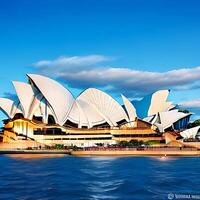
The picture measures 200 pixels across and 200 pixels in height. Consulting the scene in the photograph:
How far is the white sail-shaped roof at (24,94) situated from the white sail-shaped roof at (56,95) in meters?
3.50

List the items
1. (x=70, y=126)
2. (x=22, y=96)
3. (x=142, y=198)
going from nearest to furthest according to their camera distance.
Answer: (x=142, y=198)
(x=22, y=96)
(x=70, y=126)

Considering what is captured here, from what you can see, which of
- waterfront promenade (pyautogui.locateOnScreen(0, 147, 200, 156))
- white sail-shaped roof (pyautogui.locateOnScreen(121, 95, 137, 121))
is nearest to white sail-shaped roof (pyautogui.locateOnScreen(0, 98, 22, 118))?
waterfront promenade (pyautogui.locateOnScreen(0, 147, 200, 156))

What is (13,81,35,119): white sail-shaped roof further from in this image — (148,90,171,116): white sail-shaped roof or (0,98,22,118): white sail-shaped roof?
(148,90,171,116): white sail-shaped roof

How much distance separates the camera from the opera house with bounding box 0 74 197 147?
9556 centimetres

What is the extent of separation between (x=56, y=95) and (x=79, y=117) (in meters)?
12.0

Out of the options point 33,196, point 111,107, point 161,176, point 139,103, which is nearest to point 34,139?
point 111,107

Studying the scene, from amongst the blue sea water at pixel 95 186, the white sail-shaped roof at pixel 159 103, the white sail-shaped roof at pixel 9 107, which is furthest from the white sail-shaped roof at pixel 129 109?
the blue sea water at pixel 95 186

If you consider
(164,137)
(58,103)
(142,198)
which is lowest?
(142,198)

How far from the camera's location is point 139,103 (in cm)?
11319

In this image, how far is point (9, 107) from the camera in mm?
101500

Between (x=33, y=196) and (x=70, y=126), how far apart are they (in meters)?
78.0

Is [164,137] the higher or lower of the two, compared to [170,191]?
higher

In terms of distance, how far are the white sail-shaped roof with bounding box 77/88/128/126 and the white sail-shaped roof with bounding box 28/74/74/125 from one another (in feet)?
20.7

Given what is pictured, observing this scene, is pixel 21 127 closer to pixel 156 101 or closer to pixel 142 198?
pixel 156 101
